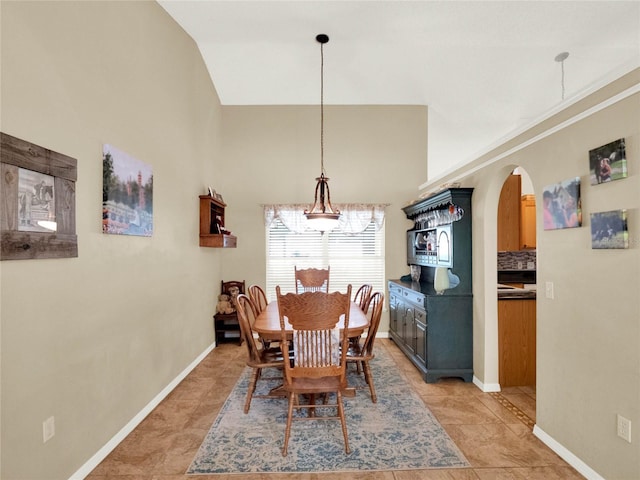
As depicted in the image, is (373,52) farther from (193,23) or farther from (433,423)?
(433,423)

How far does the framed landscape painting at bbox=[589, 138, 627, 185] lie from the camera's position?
1715 mm

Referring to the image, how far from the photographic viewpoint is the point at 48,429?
1.80 metres

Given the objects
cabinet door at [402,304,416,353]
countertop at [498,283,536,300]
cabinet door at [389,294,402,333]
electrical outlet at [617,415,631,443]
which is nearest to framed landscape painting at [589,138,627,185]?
electrical outlet at [617,415,631,443]

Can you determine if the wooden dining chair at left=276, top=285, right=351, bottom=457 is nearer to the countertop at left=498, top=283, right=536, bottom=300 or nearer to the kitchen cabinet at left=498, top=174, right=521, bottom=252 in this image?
the countertop at left=498, top=283, right=536, bottom=300

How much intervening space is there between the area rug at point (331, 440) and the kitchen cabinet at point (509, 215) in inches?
80.7

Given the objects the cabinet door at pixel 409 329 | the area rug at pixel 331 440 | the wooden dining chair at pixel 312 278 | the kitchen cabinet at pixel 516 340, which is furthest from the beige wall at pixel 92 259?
the kitchen cabinet at pixel 516 340

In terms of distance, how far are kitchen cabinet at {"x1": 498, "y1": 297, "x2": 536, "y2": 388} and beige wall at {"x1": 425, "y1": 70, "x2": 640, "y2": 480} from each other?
0.72 m

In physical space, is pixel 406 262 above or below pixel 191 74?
below

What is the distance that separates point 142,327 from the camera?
279 centimetres

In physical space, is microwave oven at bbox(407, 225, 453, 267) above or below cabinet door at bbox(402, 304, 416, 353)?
above

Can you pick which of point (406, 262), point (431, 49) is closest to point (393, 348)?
point (406, 262)

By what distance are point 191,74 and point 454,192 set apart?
3.38 m

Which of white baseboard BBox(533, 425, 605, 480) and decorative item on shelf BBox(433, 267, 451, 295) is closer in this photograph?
white baseboard BBox(533, 425, 605, 480)

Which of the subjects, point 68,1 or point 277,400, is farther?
point 277,400
